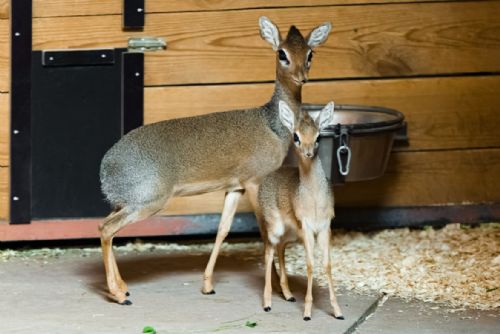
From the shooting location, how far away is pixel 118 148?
619 cm

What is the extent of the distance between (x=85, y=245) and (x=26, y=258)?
0.49 m

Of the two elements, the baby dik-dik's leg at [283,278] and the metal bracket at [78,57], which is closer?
the baby dik-dik's leg at [283,278]

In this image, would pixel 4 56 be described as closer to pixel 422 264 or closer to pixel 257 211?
pixel 257 211

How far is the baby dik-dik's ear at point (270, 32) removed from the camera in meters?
6.41

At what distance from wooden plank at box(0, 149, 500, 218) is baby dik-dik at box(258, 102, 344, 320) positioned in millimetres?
1753

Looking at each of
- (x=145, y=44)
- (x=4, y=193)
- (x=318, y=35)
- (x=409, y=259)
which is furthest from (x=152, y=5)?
(x=409, y=259)

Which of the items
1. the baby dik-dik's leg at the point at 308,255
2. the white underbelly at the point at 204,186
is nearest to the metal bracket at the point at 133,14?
the white underbelly at the point at 204,186

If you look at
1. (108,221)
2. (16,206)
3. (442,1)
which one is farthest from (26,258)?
(442,1)

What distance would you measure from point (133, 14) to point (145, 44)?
195mm

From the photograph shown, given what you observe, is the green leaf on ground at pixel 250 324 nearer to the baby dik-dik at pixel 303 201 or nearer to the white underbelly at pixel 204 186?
the baby dik-dik at pixel 303 201

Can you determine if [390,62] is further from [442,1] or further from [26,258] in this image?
[26,258]

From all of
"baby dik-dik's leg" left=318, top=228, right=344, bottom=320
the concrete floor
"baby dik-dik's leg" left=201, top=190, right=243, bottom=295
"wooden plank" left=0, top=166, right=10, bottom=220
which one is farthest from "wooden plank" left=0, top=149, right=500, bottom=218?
"wooden plank" left=0, top=166, right=10, bottom=220

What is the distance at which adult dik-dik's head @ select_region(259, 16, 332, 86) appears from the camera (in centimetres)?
634

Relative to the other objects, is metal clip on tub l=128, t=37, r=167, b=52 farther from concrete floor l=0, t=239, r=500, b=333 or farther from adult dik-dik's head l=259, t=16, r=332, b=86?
concrete floor l=0, t=239, r=500, b=333
